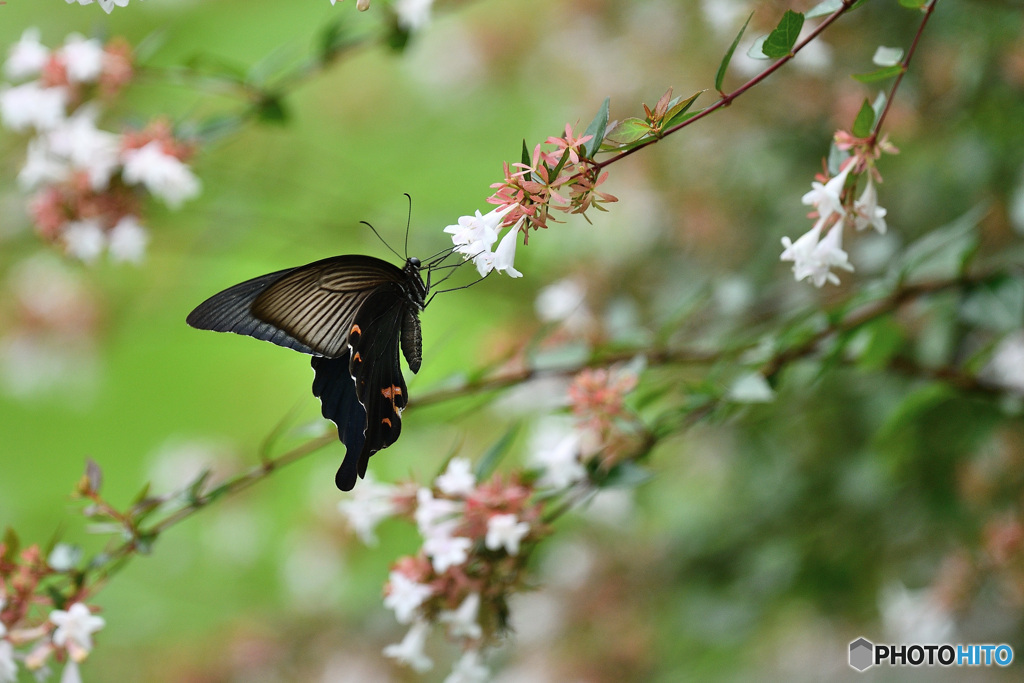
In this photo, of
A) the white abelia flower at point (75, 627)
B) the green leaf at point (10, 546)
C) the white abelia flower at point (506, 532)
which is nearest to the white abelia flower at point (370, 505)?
the white abelia flower at point (506, 532)

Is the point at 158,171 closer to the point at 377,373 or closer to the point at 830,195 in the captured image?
the point at 377,373

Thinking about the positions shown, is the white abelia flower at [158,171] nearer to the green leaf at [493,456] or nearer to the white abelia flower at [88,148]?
the white abelia flower at [88,148]

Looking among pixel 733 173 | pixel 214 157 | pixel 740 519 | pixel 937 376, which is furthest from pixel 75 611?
pixel 214 157

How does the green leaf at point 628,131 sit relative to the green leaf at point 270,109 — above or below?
below

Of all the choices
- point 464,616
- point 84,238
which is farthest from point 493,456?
point 84,238

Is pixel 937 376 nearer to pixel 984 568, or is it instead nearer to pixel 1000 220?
pixel 984 568

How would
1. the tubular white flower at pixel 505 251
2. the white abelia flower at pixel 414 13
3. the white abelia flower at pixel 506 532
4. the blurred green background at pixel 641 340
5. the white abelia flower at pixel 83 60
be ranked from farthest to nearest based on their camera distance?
the blurred green background at pixel 641 340 < the white abelia flower at pixel 83 60 < the white abelia flower at pixel 414 13 < the white abelia flower at pixel 506 532 < the tubular white flower at pixel 505 251

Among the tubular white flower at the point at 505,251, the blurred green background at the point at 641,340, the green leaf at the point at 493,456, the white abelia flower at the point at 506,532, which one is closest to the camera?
the tubular white flower at the point at 505,251
